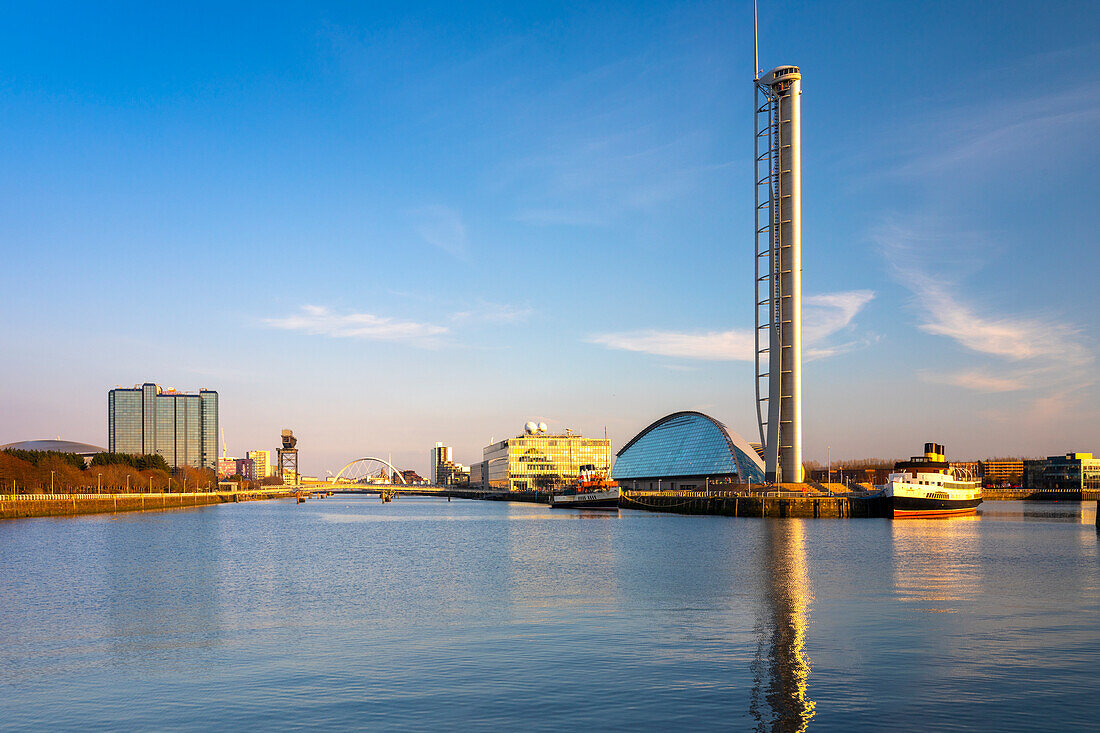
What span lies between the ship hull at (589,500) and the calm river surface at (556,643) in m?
97.9

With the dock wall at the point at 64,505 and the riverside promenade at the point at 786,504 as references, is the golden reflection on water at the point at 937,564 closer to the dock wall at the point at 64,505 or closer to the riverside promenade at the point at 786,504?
the riverside promenade at the point at 786,504

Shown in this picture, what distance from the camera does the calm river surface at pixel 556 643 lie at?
21.1 m

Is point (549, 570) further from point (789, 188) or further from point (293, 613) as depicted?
point (789, 188)

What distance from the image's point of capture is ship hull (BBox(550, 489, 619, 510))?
15662 cm

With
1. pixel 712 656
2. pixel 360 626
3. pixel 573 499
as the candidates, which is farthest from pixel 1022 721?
pixel 573 499

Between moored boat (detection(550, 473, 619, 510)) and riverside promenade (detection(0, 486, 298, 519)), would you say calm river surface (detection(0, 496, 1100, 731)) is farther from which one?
moored boat (detection(550, 473, 619, 510))

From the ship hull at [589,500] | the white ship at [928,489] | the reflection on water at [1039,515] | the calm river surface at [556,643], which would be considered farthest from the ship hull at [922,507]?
the ship hull at [589,500]

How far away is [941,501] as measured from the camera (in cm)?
10700

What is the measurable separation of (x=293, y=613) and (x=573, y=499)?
445 ft

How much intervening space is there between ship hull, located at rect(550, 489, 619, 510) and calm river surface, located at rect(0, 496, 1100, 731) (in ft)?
321

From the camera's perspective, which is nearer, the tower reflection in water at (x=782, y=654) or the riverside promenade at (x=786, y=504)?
the tower reflection in water at (x=782, y=654)

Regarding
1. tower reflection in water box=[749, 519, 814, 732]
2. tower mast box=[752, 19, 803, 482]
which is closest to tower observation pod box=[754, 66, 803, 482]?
tower mast box=[752, 19, 803, 482]

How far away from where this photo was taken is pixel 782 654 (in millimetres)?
26781

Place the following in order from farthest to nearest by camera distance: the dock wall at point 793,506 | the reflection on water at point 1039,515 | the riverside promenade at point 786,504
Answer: the reflection on water at point 1039,515 < the riverside promenade at point 786,504 < the dock wall at point 793,506
